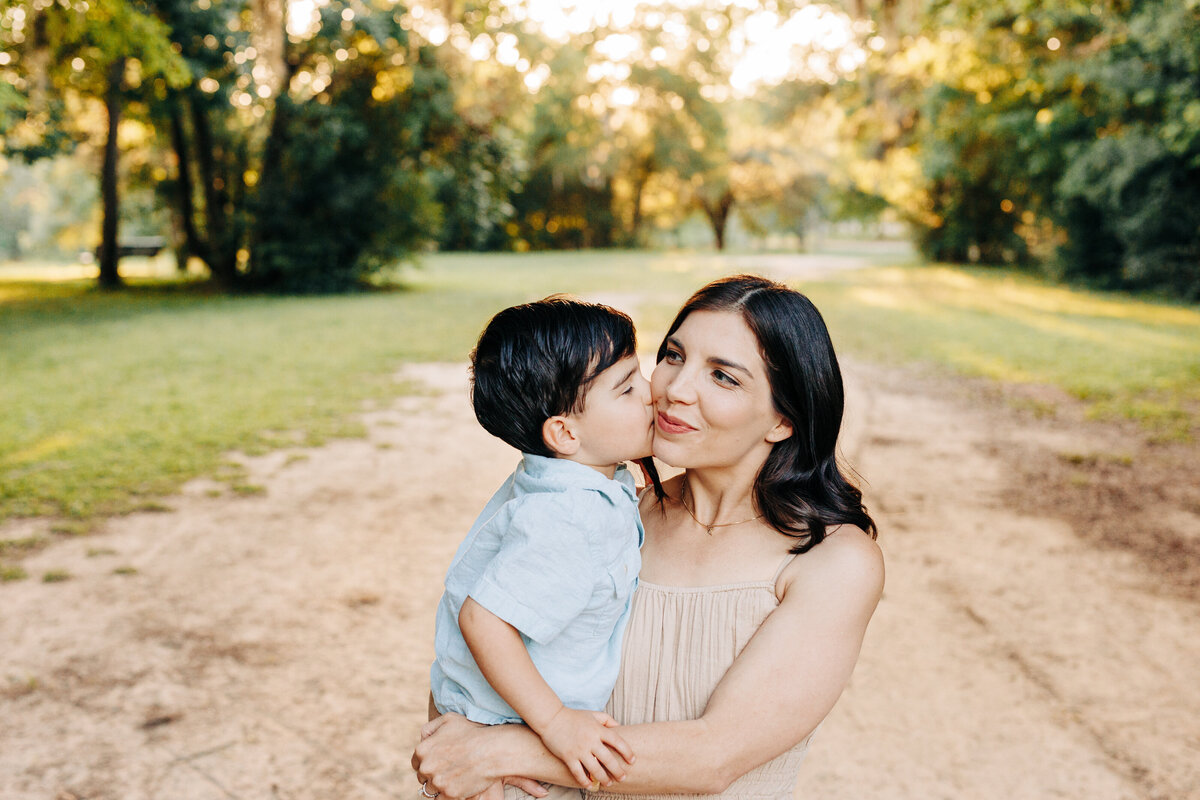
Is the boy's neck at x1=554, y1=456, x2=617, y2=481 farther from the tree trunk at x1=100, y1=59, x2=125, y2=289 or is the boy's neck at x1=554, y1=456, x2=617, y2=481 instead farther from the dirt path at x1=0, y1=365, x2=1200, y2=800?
the tree trunk at x1=100, y1=59, x2=125, y2=289

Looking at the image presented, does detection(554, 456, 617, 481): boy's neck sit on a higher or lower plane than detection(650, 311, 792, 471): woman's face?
lower

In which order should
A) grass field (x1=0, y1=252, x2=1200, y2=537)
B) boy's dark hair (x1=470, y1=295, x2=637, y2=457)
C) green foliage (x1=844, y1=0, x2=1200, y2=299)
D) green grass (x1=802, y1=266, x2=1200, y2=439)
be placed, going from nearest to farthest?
boy's dark hair (x1=470, y1=295, x2=637, y2=457) → grass field (x1=0, y1=252, x2=1200, y2=537) → green grass (x1=802, y1=266, x2=1200, y2=439) → green foliage (x1=844, y1=0, x2=1200, y2=299)

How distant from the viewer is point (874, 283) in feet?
74.8

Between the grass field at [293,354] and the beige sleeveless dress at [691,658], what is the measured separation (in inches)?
179

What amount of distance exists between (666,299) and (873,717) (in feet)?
47.6

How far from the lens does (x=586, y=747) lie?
1.44 m

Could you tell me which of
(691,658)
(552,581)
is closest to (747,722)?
(691,658)

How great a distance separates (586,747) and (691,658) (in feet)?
0.82

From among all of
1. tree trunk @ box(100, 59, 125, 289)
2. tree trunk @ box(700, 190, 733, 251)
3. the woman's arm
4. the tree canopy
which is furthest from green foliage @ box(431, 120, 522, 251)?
tree trunk @ box(700, 190, 733, 251)

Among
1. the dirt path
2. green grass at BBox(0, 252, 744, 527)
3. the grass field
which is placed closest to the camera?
the dirt path

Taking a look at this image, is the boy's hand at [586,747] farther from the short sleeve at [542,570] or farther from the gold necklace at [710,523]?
the gold necklace at [710,523]

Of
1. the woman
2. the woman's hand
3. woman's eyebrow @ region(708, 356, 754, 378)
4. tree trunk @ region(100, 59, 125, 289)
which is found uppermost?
tree trunk @ region(100, 59, 125, 289)

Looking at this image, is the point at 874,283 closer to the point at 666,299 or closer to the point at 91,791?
the point at 666,299

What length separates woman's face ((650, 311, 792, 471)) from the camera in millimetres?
1602
